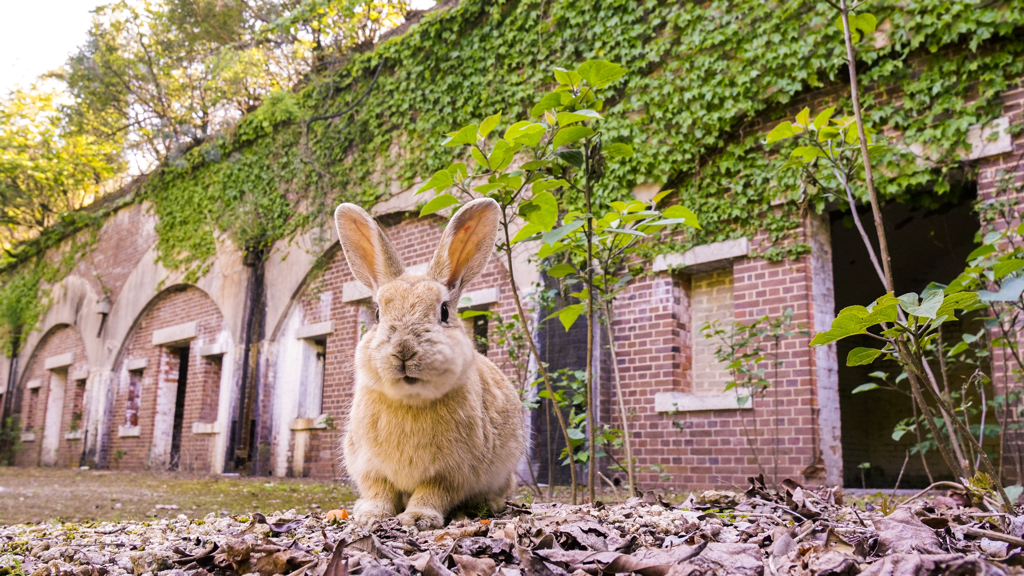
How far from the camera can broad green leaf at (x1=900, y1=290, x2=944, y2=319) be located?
1.77 meters

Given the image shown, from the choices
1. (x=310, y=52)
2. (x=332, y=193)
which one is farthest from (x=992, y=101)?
(x=310, y=52)

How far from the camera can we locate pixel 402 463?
8.81ft

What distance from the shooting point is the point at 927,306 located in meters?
1.81

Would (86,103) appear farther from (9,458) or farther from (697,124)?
(697,124)

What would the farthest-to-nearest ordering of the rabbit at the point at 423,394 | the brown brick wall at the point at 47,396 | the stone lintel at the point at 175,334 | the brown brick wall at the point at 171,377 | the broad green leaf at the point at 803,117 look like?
the brown brick wall at the point at 47,396 < the stone lintel at the point at 175,334 < the brown brick wall at the point at 171,377 < the broad green leaf at the point at 803,117 < the rabbit at the point at 423,394

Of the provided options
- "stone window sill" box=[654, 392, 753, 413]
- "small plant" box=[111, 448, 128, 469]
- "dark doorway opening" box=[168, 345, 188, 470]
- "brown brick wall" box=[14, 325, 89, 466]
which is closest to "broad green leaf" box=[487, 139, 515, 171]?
"stone window sill" box=[654, 392, 753, 413]

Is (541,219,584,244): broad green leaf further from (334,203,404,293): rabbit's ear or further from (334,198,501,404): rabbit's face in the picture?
(334,203,404,293): rabbit's ear

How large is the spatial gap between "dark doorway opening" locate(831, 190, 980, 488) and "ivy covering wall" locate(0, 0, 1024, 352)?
3.30 m

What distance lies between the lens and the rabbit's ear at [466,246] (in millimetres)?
2781

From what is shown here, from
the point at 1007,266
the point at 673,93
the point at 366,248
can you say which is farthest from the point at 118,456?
the point at 1007,266

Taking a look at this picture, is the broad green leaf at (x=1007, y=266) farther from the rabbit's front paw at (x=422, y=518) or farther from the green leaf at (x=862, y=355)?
the rabbit's front paw at (x=422, y=518)

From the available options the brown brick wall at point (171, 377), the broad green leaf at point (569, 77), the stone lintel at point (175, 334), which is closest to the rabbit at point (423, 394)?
the broad green leaf at point (569, 77)

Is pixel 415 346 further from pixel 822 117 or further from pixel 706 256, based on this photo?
pixel 706 256

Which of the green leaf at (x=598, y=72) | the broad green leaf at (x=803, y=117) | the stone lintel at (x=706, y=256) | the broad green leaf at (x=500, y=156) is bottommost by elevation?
the broad green leaf at (x=500, y=156)
